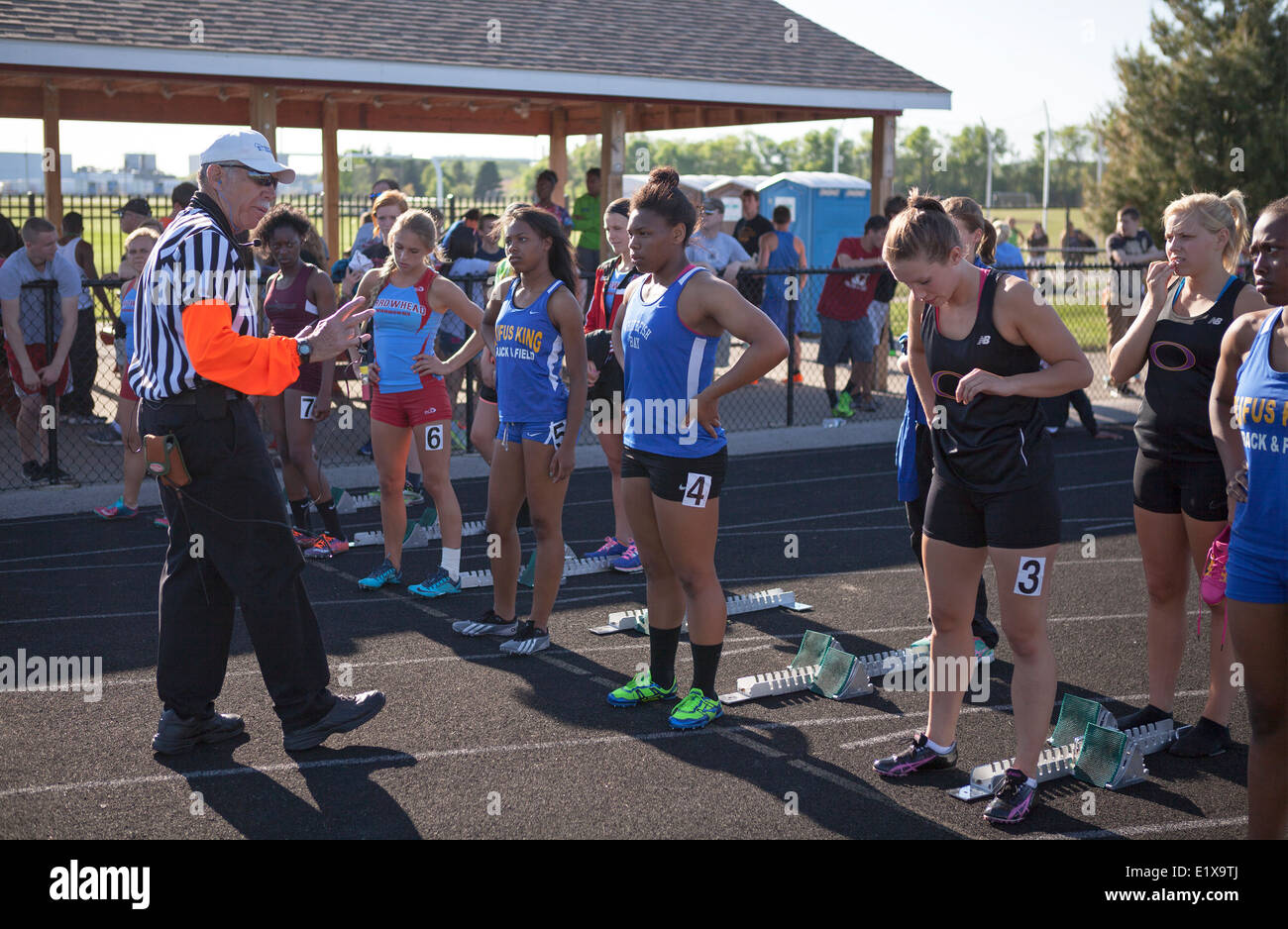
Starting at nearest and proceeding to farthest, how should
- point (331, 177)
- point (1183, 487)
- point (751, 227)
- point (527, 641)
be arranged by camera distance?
1. point (1183, 487)
2. point (527, 641)
3. point (751, 227)
4. point (331, 177)

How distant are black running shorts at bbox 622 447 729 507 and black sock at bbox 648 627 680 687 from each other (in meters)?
0.75

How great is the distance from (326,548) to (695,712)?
12.4ft

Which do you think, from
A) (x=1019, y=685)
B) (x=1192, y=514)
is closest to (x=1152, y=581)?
(x=1192, y=514)

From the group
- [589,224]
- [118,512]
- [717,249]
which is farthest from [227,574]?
[589,224]

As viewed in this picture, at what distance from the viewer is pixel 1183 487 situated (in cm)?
489

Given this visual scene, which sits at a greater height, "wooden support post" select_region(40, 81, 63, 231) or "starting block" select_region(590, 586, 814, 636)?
Answer: "wooden support post" select_region(40, 81, 63, 231)

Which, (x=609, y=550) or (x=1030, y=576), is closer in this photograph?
(x=1030, y=576)

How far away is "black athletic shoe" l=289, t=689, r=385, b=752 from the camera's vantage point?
5.03 metres

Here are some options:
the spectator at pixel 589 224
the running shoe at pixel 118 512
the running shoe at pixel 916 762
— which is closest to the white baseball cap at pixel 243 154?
the running shoe at pixel 916 762

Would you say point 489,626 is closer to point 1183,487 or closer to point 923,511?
point 923,511

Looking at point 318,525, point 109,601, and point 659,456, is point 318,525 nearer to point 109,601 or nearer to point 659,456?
point 109,601

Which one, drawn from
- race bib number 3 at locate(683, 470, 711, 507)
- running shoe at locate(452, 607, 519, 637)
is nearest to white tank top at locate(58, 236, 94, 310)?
running shoe at locate(452, 607, 519, 637)

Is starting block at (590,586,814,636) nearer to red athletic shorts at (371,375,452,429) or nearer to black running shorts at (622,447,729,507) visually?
red athletic shorts at (371,375,452,429)

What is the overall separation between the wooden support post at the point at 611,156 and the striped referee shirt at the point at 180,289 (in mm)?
11077
